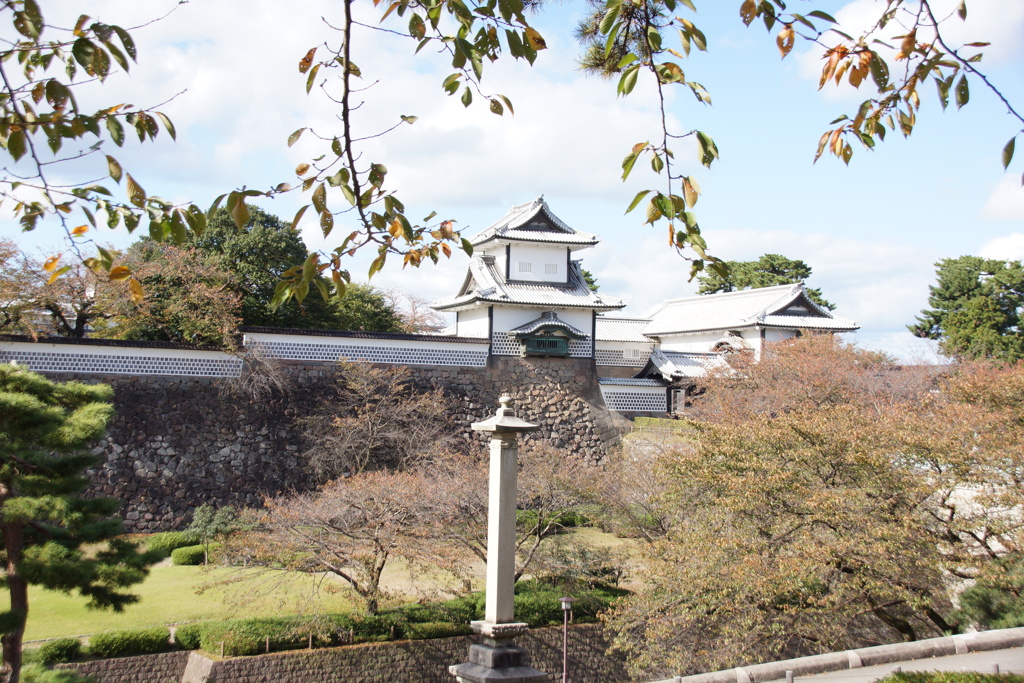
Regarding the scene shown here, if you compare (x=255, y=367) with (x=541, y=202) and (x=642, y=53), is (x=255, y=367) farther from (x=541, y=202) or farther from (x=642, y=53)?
(x=642, y=53)

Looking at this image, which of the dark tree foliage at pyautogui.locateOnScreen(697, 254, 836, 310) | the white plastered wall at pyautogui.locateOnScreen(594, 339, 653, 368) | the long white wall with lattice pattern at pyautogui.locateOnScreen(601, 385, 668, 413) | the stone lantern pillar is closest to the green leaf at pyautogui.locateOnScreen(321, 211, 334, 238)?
the stone lantern pillar

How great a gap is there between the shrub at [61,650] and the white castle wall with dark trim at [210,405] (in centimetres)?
552

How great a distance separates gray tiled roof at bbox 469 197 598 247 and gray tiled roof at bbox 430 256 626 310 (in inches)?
32.8

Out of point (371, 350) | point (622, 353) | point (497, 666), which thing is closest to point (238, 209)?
point (497, 666)

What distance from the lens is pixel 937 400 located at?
58.1 ft

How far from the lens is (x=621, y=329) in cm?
3303

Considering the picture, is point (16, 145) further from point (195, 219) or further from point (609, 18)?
point (609, 18)

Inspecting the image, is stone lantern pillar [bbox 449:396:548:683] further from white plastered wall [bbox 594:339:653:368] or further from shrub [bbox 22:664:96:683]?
white plastered wall [bbox 594:339:653:368]

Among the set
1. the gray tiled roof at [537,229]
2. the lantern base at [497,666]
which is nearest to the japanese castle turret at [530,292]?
the gray tiled roof at [537,229]

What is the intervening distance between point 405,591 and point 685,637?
563 cm

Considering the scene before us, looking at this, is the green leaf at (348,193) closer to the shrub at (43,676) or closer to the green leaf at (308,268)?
the green leaf at (308,268)

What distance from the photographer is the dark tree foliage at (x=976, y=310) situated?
30.6 meters

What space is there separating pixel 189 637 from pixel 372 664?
8.74 ft

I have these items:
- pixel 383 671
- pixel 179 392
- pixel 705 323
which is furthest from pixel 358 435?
pixel 705 323
